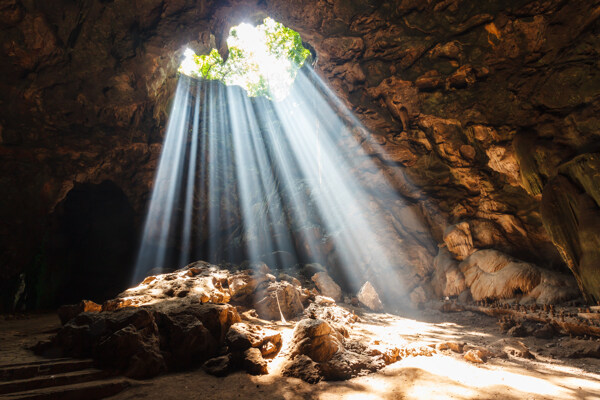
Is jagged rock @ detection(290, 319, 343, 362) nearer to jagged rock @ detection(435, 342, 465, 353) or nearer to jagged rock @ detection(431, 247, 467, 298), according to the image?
jagged rock @ detection(435, 342, 465, 353)

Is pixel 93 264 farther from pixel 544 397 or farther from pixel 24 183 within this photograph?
pixel 544 397

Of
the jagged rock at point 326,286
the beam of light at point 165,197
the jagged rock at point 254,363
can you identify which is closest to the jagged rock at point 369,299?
the jagged rock at point 326,286

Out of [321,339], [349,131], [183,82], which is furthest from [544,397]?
[183,82]

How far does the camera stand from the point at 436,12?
841cm

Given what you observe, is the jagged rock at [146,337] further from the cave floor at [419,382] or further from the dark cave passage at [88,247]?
the dark cave passage at [88,247]

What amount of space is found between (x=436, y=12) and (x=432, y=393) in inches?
406

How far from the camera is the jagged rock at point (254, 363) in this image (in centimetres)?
419

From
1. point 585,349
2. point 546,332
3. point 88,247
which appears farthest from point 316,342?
point 88,247

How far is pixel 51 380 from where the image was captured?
11.2ft

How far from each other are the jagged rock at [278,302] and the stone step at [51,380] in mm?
4675

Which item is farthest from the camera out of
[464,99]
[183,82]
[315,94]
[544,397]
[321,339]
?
[183,82]

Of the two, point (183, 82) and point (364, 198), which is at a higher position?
point (183, 82)

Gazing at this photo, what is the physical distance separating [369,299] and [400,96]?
891 centimetres

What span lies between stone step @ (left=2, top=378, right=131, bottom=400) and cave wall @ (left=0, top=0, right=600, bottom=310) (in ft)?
33.3
